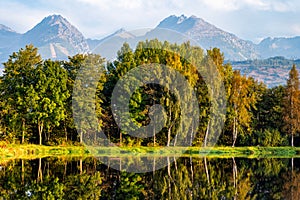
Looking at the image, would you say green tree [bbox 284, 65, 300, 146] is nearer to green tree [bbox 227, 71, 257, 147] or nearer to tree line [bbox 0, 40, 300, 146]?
tree line [bbox 0, 40, 300, 146]

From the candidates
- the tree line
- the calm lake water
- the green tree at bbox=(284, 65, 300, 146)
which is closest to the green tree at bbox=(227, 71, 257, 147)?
the tree line

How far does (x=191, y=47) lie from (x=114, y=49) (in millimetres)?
12692

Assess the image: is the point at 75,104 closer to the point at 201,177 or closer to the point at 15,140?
the point at 15,140

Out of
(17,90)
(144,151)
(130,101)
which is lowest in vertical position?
(144,151)

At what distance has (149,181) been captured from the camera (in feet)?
87.4

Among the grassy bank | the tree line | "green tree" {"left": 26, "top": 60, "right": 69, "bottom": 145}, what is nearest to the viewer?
the grassy bank

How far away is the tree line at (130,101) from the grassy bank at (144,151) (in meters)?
1.72

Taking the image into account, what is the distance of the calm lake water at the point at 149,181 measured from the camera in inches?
850

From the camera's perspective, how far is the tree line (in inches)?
1774

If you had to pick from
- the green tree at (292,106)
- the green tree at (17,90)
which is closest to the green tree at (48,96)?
the green tree at (17,90)

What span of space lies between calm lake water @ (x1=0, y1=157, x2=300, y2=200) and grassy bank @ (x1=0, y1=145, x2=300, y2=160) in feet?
21.4

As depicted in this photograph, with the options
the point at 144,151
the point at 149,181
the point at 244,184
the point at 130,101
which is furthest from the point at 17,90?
the point at 244,184

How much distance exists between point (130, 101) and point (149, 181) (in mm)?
20916

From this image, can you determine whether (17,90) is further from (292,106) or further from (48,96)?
(292,106)
